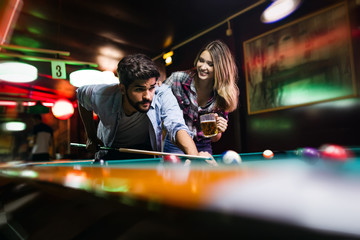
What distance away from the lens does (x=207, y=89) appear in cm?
278

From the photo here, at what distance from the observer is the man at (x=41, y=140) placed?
14.0 feet

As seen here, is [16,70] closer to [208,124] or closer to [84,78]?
[84,78]

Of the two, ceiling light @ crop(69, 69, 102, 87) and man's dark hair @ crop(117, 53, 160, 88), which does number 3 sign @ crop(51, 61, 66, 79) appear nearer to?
ceiling light @ crop(69, 69, 102, 87)

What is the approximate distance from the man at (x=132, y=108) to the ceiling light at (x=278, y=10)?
4.90 feet

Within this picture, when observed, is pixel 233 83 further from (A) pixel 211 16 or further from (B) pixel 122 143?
(B) pixel 122 143

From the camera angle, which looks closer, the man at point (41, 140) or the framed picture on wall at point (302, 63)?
the framed picture on wall at point (302, 63)

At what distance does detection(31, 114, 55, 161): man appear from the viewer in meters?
4.27

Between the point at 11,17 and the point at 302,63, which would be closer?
the point at 302,63

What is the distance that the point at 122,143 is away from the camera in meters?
2.60

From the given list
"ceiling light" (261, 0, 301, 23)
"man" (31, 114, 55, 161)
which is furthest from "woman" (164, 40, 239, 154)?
"man" (31, 114, 55, 161)

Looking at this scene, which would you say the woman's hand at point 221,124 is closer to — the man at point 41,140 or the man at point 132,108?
the man at point 132,108

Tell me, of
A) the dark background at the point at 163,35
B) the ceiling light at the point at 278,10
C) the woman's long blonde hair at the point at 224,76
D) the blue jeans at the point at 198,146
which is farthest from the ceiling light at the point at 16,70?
the ceiling light at the point at 278,10

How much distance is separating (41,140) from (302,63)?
441 cm

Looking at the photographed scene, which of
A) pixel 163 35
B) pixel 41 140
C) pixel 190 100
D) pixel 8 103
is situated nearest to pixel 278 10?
pixel 190 100
